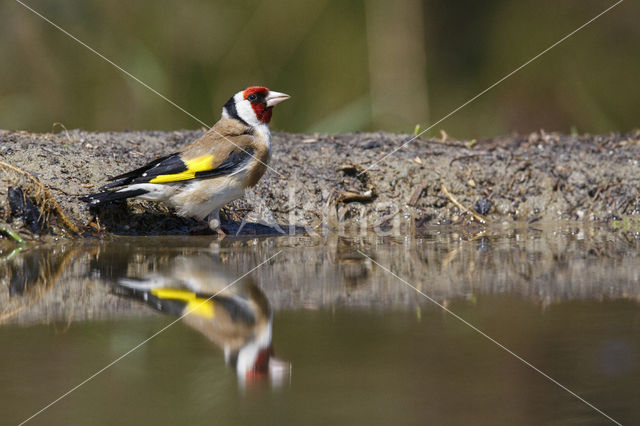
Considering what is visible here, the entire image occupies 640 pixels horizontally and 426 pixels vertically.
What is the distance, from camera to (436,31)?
8539 millimetres

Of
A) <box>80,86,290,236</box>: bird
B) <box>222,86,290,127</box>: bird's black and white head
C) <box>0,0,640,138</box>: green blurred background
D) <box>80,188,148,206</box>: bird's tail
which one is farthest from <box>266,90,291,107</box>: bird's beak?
<box>0,0,640,138</box>: green blurred background

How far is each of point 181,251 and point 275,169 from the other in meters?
1.53

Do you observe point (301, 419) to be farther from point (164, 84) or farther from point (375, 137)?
point (164, 84)

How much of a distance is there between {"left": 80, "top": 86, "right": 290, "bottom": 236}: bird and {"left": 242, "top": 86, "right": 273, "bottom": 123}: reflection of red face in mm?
171

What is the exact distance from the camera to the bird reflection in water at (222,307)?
2.46m

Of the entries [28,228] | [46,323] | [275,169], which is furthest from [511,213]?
[46,323]

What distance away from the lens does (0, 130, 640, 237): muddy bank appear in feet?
17.6

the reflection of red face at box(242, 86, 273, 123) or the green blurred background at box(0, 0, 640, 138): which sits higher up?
the green blurred background at box(0, 0, 640, 138)

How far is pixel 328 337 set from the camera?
8.98 feet

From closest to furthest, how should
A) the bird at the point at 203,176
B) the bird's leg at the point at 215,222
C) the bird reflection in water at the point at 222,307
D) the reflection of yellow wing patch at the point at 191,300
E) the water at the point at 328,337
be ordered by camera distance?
the water at the point at 328,337
the bird reflection in water at the point at 222,307
the reflection of yellow wing patch at the point at 191,300
the bird at the point at 203,176
the bird's leg at the point at 215,222

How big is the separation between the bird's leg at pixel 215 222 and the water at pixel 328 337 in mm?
757

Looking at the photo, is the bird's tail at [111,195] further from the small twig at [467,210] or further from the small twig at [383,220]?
the small twig at [467,210]

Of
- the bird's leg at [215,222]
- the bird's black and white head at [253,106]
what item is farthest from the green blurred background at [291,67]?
the bird's leg at [215,222]

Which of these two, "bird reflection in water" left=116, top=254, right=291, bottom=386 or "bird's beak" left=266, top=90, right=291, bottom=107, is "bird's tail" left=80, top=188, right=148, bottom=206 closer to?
"bird reflection in water" left=116, top=254, right=291, bottom=386
